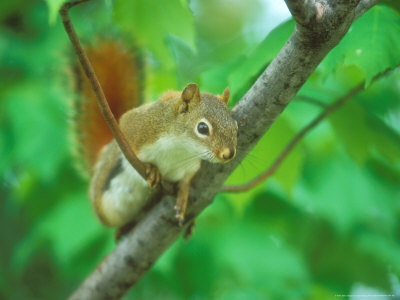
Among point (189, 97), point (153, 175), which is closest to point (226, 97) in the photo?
point (189, 97)

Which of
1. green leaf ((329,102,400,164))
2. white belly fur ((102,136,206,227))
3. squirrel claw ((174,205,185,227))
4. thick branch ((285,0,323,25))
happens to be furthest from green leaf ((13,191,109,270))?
thick branch ((285,0,323,25))

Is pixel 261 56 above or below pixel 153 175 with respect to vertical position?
above

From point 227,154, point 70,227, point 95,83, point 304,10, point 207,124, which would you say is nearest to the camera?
point 304,10

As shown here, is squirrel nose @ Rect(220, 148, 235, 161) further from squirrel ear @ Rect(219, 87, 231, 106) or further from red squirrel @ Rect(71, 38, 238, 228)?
squirrel ear @ Rect(219, 87, 231, 106)

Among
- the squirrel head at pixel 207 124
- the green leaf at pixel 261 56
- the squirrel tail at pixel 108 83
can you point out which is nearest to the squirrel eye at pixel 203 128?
the squirrel head at pixel 207 124

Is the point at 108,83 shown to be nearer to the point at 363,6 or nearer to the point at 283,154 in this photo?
the point at 283,154

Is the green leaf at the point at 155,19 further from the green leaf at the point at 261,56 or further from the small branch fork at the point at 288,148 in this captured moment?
the small branch fork at the point at 288,148
